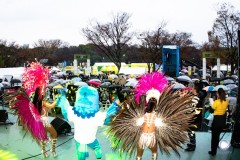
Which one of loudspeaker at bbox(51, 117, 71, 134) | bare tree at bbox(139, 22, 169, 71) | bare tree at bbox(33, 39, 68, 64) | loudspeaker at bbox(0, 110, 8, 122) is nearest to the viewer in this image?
loudspeaker at bbox(51, 117, 71, 134)

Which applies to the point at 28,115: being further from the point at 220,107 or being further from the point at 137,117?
the point at 220,107

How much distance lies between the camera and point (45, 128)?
6031 mm

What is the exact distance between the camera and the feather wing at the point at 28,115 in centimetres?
584

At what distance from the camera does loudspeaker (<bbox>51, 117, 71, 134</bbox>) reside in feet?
27.7

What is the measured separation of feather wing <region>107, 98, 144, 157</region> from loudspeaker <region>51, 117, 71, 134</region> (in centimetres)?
375

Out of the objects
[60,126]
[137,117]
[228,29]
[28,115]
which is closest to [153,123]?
[137,117]

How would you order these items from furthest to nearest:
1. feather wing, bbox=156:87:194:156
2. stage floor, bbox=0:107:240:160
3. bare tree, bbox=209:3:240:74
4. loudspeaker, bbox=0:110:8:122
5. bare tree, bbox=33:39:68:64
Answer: bare tree, bbox=33:39:68:64
bare tree, bbox=209:3:240:74
loudspeaker, bbox=0:110:8:122
stage floor, bbox=0:107:240:160
feather wing, bbox=156:87:194:156

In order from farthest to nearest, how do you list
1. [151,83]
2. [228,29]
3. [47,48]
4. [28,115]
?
[47,48]
[228,29]
[28,115]
[151,83]

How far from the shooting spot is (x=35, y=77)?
6.22m

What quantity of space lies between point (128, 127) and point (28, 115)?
2.13 m

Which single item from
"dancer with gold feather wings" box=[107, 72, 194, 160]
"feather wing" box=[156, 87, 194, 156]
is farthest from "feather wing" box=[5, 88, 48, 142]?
"feather wing" box=[156, 87, 194, 156]

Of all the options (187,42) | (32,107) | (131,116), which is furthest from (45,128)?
(187,42)

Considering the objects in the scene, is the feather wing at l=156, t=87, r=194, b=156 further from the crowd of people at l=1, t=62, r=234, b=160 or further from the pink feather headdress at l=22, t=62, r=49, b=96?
the pink feather headdress at l=22, t=62, r=49, b=96

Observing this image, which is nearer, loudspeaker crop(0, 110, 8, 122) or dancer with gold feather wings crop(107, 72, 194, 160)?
dancer with gold feather wings crop(107, 72, 194, 160)
